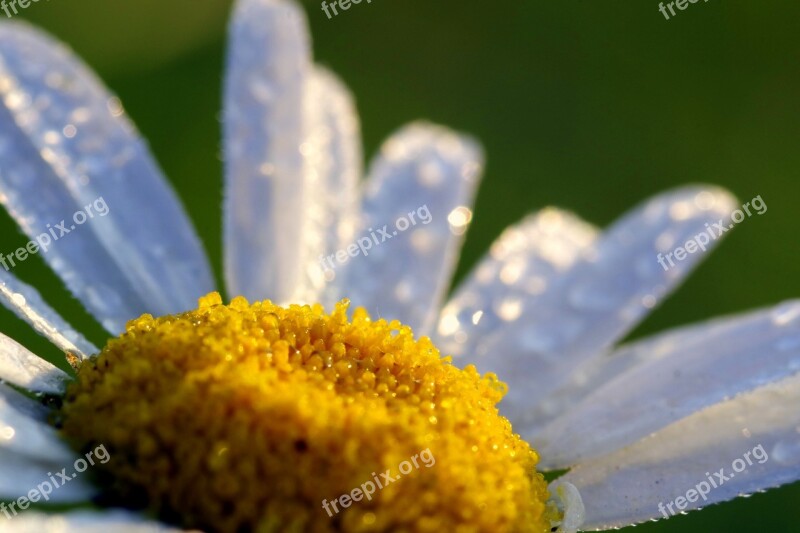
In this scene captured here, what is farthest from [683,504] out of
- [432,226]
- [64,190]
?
[64,190]

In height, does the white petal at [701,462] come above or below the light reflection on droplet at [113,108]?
below

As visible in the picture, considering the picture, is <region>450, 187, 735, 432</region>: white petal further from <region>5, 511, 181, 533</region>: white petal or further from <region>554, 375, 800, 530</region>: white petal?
<region>5, 511, 181, 533</region>: white petal

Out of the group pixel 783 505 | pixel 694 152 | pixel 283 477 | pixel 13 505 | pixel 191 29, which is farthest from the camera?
pixel 694 152

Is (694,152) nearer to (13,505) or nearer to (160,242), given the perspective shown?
(160,242)

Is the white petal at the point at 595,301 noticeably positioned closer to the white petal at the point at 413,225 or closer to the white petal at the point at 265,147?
the white petal at the point at 413,225

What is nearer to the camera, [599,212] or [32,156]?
[32,156]

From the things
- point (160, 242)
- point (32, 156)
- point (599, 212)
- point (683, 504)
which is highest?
point (599, 212)

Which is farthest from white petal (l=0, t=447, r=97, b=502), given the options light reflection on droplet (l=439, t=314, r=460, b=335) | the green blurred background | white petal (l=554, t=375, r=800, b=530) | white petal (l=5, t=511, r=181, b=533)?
the green blurred background

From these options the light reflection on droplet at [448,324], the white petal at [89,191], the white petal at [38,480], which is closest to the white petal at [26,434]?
the white petal at [38,480]
